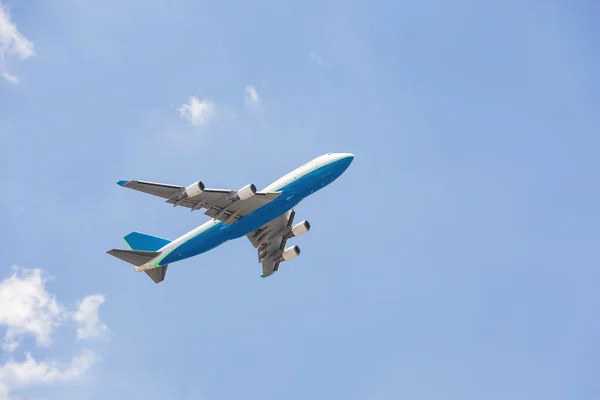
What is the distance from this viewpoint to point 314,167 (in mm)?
52406

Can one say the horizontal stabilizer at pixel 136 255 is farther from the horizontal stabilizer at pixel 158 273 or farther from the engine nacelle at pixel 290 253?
the engine nacelle at pixel 290 253

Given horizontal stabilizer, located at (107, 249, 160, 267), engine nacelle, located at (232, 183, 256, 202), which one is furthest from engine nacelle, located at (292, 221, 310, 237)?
horizontal stabilizer, located at (107, 249, 160, 267)

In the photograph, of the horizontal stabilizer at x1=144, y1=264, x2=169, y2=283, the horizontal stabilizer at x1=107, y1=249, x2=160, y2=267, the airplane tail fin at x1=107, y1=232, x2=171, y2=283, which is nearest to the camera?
the horizontal stabilizer at x1=107, y1=249, x2=160, y2=267

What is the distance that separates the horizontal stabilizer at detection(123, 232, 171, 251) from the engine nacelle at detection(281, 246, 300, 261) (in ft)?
37.2

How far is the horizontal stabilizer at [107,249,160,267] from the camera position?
5634cm

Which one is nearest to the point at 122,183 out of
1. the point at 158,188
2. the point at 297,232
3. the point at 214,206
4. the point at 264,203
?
the point at 158,188

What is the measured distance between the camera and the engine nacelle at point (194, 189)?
50.7 meters

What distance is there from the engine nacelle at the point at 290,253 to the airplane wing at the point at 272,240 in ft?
1.10

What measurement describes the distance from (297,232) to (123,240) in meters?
15.4

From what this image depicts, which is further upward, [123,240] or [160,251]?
[123,240]

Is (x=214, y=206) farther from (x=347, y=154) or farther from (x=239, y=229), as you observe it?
(x=347, y=154)

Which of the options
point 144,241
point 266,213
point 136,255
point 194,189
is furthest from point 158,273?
point 266,213

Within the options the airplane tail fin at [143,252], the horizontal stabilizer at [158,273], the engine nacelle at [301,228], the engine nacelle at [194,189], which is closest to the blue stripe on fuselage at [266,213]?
the airplane tail fin at [143,252]

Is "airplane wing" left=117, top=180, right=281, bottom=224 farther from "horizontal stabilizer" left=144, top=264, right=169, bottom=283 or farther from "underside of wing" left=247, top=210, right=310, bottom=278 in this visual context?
"horizontal stabilizer" left=144, top=264, right=169, bottom=283
